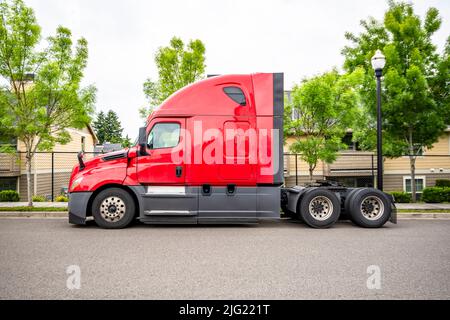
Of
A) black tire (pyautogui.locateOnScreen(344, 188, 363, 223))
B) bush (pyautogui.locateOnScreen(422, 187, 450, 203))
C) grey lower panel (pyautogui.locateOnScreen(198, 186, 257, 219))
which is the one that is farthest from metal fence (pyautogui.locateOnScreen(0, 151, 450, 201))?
grey lower panel (pyautogui.locateOnScreen(198, 186, 257, 219))

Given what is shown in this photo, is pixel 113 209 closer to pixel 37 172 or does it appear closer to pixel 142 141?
pixel 142 141

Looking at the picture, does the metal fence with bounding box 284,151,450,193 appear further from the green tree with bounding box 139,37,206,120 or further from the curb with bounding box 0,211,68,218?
the curb with bounding box 0,211,68,218

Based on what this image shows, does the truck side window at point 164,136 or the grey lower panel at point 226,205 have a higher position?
the truck side window at point 164,136

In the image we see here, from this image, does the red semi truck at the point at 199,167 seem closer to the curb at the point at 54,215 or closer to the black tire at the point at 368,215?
the black tire at the point at 368,215

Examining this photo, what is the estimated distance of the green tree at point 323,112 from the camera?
12.5 metres

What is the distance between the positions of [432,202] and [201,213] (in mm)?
11164

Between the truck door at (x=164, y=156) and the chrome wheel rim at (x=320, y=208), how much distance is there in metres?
3.35

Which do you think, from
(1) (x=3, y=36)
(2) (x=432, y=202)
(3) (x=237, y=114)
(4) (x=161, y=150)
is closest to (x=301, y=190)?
(3) (x=237, y=114)

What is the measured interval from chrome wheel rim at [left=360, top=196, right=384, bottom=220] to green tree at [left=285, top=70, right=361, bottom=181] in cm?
438

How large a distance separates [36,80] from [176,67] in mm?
10028

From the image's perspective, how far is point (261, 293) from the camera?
154 inches

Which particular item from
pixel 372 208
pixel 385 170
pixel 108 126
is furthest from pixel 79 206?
pixel 108 126

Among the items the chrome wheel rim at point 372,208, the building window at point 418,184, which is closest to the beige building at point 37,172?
the chrome wheel rim at point 372,208
